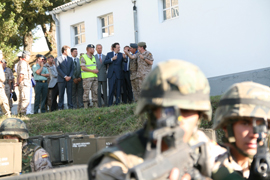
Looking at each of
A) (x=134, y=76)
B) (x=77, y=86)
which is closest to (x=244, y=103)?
(x=134, y=76)

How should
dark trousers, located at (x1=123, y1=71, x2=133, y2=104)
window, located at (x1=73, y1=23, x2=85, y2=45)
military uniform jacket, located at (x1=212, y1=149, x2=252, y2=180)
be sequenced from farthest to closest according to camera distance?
window, located at (x1=73, y1=23, x2=85, y2=45)
dark trousers, located at (x1=123, y1=71, x2=133, y2=104)
military uniform jacket, located at (x1=212, y1=149, x2=252, y2=180)

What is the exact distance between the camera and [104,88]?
13.8 metres

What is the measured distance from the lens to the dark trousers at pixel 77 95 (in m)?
14.1

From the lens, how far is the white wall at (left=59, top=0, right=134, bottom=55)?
1716cm

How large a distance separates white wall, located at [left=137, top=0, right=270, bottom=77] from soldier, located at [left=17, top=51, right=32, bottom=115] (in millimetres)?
4808

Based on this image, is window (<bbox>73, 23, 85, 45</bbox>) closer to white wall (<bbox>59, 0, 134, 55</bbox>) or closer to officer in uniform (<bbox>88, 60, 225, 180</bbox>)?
white wall (<bbox>59, 0, 134, 55</bbox>)

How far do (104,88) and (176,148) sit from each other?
38.8ft

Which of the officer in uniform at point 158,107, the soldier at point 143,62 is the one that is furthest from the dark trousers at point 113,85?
the officer in uniform at point 158,107

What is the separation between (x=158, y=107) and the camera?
2188mm

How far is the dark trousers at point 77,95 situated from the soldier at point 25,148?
7.82 meters

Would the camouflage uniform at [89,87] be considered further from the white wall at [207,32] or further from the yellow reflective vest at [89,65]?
the white wall at [207,32]

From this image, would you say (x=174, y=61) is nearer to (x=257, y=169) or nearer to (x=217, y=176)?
(x=217, y=176)

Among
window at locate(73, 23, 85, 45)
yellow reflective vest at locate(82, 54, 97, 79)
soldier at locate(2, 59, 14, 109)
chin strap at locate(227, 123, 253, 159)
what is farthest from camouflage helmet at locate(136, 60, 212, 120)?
window at locate(73, 23, 85, 45)

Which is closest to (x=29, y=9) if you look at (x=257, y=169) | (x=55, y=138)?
(x=55, y=138)
